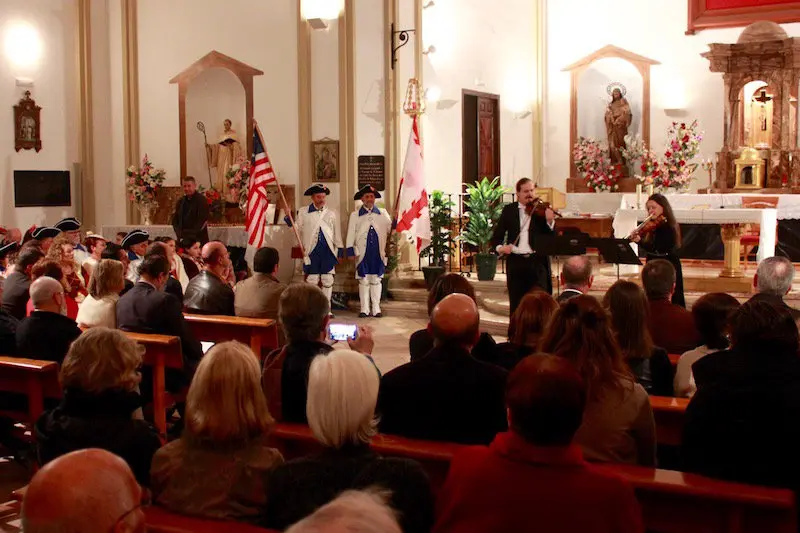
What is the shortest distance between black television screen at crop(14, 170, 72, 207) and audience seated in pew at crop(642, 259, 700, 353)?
34.0 ft

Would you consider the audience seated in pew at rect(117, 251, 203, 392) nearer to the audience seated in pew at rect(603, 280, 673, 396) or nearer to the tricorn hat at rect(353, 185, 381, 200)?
the audience seated in pew at rect(603, 280, 673, 396)

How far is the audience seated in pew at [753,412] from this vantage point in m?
3.23

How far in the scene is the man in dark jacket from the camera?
12398 mm

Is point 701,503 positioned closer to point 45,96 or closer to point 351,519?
point 351,519

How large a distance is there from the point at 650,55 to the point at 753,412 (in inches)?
555

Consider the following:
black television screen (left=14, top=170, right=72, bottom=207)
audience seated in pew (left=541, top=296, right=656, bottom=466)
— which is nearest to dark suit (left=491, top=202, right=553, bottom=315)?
audience seated in pew (left=541, top=296, right=656, bottom=466)

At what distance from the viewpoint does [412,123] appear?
12406 mm

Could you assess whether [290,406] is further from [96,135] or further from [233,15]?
[96,135]

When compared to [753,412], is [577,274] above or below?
above

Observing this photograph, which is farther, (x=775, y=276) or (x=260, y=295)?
(x=260, y=295)

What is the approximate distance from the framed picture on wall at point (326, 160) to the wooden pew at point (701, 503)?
30.8 ft

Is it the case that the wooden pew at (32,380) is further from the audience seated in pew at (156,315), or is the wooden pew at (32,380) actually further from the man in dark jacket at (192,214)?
the man in dark jacket at (192,214)

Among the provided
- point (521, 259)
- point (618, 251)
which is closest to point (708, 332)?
point (618, 251)

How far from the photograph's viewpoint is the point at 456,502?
246cm
